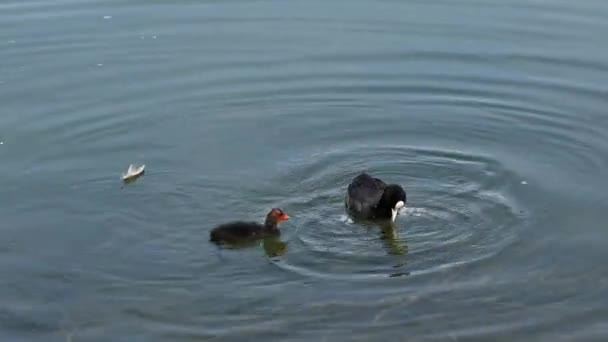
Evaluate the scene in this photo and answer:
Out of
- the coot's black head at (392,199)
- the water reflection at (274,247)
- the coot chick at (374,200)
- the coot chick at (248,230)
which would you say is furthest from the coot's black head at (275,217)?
the coot's black head at (392,199)

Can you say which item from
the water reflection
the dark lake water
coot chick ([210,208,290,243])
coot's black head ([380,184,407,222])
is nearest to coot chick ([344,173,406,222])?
coot's black head ([380,184,407,222])

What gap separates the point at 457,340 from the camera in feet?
38.7

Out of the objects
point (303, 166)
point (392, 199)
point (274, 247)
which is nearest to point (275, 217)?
point (274, 247)

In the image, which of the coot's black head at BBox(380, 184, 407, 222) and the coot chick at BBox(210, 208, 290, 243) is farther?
the coot's black head at BBox(380, 184, 407, 222)

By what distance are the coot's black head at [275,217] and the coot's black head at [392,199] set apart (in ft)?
4.06

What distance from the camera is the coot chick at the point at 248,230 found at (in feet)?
45.4

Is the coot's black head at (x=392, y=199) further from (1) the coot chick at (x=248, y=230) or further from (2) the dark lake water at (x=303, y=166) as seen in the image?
(1) the coot chick at (x=248, y=230)

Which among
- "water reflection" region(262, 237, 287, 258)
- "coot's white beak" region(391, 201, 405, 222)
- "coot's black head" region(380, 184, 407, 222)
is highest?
"coot's black head" region(380, 184, 407, 222)

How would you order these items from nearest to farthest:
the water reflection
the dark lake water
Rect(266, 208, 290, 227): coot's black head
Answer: the dark lake water, the water reflection, Rect(266, 208, 290, 227): coot's black head

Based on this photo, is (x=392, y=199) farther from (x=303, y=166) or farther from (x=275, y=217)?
(x=303, y=166)

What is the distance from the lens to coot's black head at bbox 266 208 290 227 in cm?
1411

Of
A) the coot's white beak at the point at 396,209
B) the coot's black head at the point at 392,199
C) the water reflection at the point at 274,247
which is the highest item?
the coot's black head at the point at 392,199

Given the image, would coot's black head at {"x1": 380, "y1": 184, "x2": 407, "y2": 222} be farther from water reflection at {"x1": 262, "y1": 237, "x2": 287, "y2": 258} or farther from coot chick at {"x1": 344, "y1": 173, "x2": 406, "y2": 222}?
water reflection at {"x1": 262, "y1": 237, "x2": 287, "y2": 258}

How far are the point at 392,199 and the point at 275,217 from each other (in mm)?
1466
